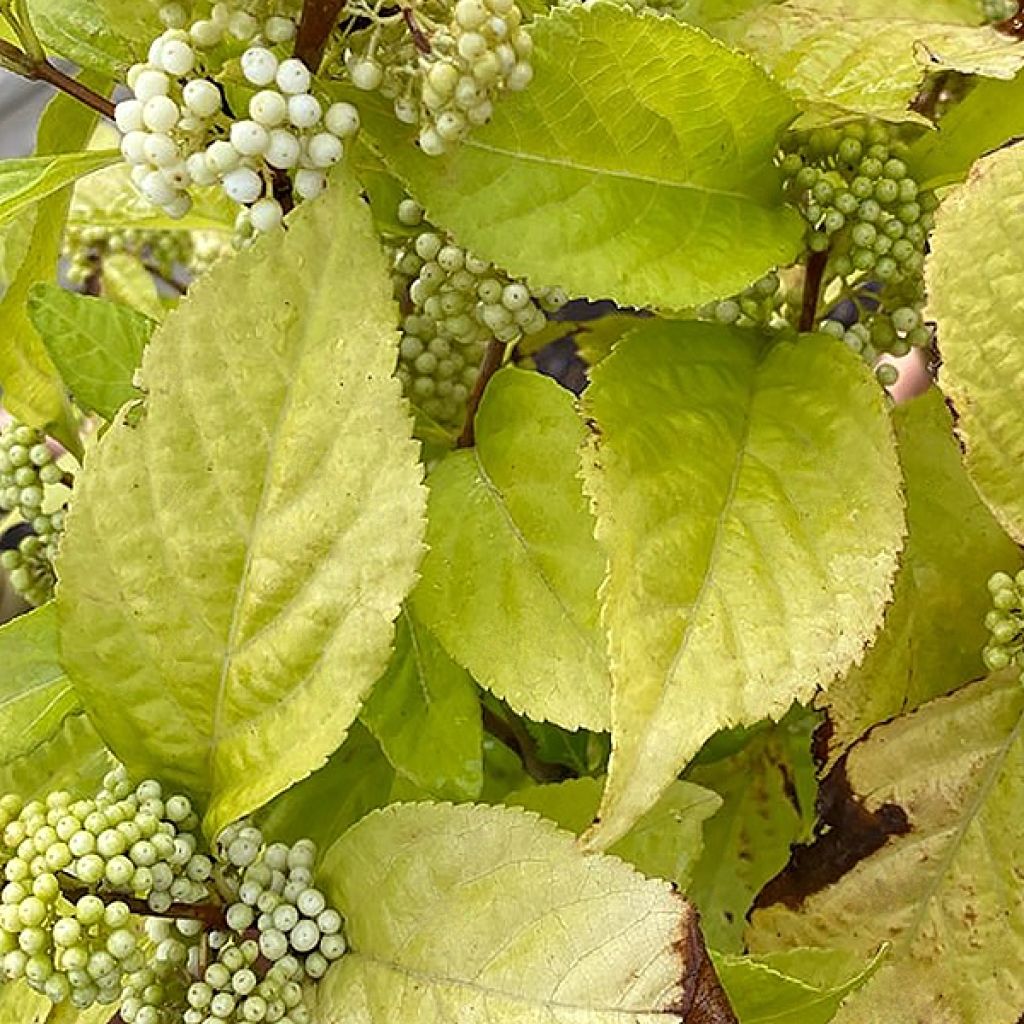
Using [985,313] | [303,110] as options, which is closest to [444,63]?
[303,110]

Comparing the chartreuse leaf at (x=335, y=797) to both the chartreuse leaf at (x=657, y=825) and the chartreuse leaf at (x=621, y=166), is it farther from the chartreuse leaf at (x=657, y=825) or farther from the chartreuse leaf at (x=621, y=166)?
the chartreuse leaf at (x=621, y=166)

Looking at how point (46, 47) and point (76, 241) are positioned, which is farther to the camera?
point (76, 241)

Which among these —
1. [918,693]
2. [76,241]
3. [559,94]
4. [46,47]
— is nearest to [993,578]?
[918,693]

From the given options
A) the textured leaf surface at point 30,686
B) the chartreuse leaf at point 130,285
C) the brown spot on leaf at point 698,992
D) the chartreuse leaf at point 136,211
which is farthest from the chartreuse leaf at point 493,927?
the chartreuse leaf at point 130,285

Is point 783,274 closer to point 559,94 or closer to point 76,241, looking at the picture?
point 559,94

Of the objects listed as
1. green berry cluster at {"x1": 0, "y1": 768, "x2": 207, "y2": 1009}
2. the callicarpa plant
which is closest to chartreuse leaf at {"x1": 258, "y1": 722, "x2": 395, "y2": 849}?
the callicarpa plant

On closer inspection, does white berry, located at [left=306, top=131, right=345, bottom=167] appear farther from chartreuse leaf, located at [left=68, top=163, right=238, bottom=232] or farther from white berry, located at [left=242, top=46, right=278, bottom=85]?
chartreuse leaf, located at [left=68, top=163, right=238, bottom=232]

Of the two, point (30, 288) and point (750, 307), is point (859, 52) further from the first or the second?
point (30, 288)
